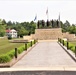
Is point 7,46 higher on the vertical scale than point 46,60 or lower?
lower

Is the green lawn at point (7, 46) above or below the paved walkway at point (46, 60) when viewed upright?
below

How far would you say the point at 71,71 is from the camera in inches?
467

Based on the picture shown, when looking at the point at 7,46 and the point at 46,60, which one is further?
the point at 7,46

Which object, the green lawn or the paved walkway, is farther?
the green lawn

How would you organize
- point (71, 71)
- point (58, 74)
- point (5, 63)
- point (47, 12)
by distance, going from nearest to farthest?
point (58, 74) < point (71, 71) < point (5, 63) < point (47, 12)

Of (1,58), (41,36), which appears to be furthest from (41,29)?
(1,58)

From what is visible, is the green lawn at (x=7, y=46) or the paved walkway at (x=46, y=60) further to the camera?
the green lawn at (x=7, y=46)

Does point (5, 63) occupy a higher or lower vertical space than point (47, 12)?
lower

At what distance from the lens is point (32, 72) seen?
11.7m

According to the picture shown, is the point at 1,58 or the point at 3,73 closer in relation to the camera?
the point at 3,73

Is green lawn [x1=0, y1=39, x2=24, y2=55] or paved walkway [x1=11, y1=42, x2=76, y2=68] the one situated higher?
paved walkway [x1=11, y1=42, x2=76, y2=68]

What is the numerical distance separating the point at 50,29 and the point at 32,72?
171 feet

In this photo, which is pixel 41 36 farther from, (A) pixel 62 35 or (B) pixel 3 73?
(B) pixel 3 73

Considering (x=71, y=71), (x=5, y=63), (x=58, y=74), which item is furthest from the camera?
(x=5, y=63)
